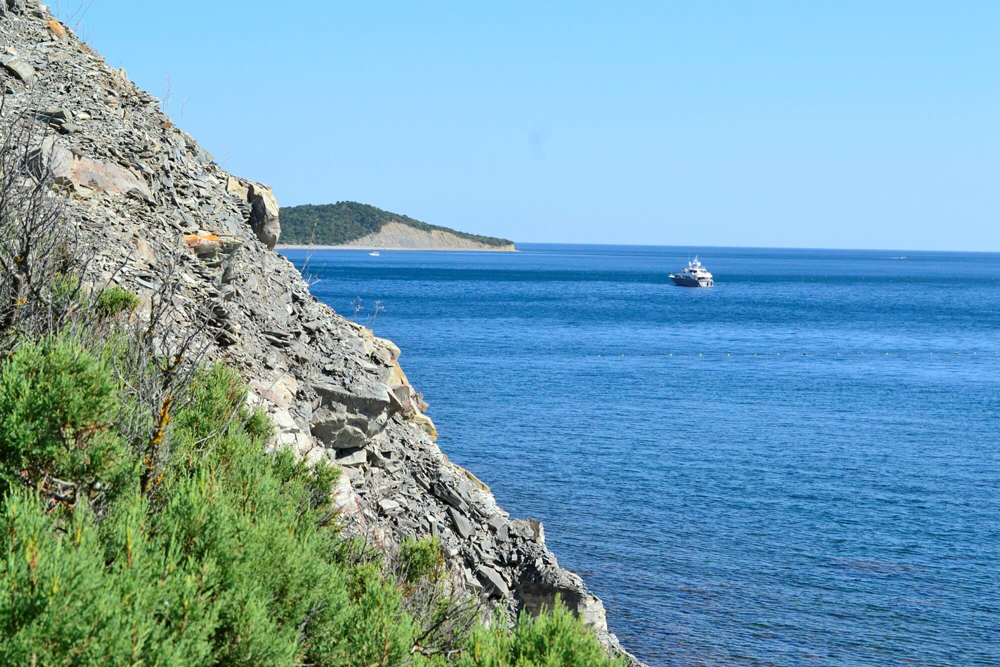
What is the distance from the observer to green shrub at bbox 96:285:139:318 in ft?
29.9

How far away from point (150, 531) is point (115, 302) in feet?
11.8

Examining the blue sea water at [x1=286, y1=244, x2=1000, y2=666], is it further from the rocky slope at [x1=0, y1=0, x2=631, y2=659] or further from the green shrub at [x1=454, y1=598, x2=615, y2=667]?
the green shrub at [x1=454, y1=598, x2=615, y2=667]

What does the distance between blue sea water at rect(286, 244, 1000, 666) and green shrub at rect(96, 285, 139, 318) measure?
13.1m

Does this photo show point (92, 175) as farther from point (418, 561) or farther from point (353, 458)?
point (418, 561)

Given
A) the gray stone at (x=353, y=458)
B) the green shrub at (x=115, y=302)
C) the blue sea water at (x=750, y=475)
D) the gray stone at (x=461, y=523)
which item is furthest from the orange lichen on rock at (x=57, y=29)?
the blue sea water at (x=750, y=475)

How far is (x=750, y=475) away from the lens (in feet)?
100

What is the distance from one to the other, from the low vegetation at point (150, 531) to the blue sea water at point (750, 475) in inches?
487

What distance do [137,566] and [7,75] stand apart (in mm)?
11666

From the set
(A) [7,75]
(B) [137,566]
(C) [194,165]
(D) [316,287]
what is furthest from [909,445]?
(D) [316,287]

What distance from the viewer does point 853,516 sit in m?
26.4

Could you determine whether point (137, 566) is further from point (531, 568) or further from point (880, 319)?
point (880, 319)

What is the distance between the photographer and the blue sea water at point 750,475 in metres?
19.9

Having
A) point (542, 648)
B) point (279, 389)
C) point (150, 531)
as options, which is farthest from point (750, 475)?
point (150, 531)

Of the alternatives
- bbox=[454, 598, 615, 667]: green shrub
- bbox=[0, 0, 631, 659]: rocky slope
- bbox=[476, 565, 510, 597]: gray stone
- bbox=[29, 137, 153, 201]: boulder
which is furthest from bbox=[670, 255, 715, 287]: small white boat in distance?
bbox=[454, 598, 615, 667]: green shrub
